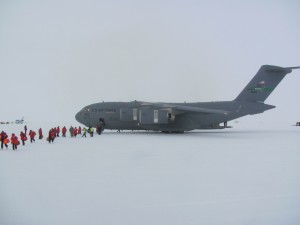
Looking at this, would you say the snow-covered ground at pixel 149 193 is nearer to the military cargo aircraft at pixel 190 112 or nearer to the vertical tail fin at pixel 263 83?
→ the military cargo aircraft at pixel 190 112

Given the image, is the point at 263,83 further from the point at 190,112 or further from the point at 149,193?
the point at 149,193

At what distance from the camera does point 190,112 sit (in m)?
23.3

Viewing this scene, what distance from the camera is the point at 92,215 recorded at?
4.35 metres

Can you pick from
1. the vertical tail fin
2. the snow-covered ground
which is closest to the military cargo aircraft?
the vertical tail fin

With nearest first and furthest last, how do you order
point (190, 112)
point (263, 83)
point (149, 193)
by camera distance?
point (149, 193), point (190, 112), point (263, 83)

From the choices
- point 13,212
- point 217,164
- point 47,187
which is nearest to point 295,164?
point 217,164

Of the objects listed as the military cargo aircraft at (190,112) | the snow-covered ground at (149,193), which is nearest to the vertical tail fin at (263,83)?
the military cargo aircraft at (190,112)

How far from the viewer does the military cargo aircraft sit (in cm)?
2334

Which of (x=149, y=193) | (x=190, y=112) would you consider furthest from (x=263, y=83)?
(x=149, y=193)

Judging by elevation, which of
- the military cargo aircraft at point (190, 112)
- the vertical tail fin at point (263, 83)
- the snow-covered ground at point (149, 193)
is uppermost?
the vertical tail fin at point (263, 83)

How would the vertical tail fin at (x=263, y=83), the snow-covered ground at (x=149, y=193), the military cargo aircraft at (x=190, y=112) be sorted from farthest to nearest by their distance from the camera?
the vertical tail fin at (x=263, y=83) → the military cargo aircraft at (x=190, y=112) → the snow-covered ground at (x=149, y=193)

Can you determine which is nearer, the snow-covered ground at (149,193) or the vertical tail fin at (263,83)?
the snow-covered ground at (149,193)

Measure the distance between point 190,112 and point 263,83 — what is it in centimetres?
754

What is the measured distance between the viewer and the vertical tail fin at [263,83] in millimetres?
23750
